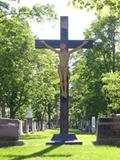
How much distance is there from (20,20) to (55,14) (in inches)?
122

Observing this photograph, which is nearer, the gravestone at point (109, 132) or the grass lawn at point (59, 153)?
the grass lawn at point (59, 153)

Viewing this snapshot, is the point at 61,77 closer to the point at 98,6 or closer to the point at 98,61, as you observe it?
the point at 98,6

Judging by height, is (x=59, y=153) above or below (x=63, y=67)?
below

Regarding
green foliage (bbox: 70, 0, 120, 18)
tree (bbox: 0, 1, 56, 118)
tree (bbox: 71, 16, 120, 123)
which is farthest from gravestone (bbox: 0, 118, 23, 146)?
tree (bbox: 71, 16, 120, 123)

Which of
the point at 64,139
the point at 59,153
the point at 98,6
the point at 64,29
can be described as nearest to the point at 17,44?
the point at 64,29

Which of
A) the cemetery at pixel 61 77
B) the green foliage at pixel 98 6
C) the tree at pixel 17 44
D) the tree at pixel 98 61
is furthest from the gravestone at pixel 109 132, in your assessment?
the tree at pixel 98 61

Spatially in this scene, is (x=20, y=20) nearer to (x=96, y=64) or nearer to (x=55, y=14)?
(x=55, y=14)

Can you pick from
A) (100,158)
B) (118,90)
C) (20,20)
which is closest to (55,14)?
(20,20)

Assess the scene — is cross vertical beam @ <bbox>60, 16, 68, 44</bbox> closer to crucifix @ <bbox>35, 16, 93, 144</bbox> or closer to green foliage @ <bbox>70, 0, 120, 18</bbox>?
crucifix @ <bbox>35, 16, 93, 144</bbox>

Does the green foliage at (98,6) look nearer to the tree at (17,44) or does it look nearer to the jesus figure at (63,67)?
the jesus figure at (63,67)

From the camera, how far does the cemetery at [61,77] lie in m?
18.0

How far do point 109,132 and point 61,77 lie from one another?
318 centimetres

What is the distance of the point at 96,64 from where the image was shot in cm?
5372

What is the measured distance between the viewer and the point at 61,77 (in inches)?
900
